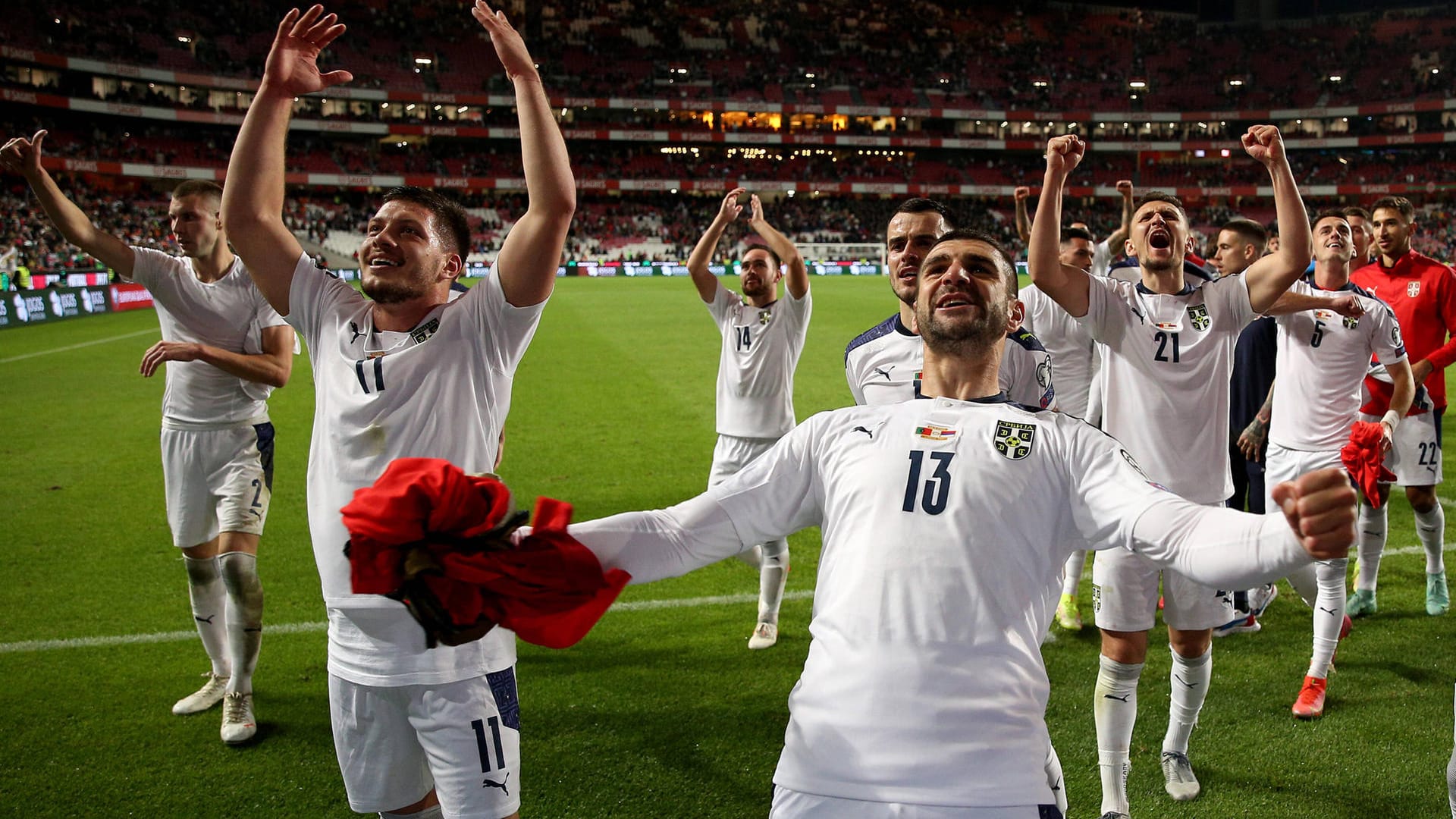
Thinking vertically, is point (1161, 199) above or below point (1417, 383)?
above

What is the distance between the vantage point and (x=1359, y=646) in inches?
221

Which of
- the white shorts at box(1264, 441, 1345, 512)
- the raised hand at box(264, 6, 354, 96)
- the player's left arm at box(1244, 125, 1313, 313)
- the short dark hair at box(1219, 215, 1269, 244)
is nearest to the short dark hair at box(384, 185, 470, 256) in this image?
the raised hand at box(264, 6, 354, 96)

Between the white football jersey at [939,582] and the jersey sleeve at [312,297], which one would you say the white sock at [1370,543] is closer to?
the white football jersey at [939,582]

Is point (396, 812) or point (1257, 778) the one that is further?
point (1257, 778)

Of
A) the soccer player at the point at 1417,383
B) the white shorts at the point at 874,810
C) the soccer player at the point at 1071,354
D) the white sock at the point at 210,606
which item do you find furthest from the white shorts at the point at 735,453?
the white shorts at the point at 874,810

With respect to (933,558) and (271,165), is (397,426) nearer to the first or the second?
(271,165)

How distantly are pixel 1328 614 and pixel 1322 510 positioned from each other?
3.91 m

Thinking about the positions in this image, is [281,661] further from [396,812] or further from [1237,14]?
[1237,14]

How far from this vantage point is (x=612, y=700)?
505 cm

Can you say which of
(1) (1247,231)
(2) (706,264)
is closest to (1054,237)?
(1) (1247,231)

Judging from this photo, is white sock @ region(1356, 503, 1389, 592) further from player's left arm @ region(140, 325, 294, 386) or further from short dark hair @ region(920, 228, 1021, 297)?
player's left arm @ region(140, 325, 294, 386)

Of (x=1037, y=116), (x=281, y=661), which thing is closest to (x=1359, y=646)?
(x=281, y=661)

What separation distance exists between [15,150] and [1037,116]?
239 feet

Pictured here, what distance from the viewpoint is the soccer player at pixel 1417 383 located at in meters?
6.11
